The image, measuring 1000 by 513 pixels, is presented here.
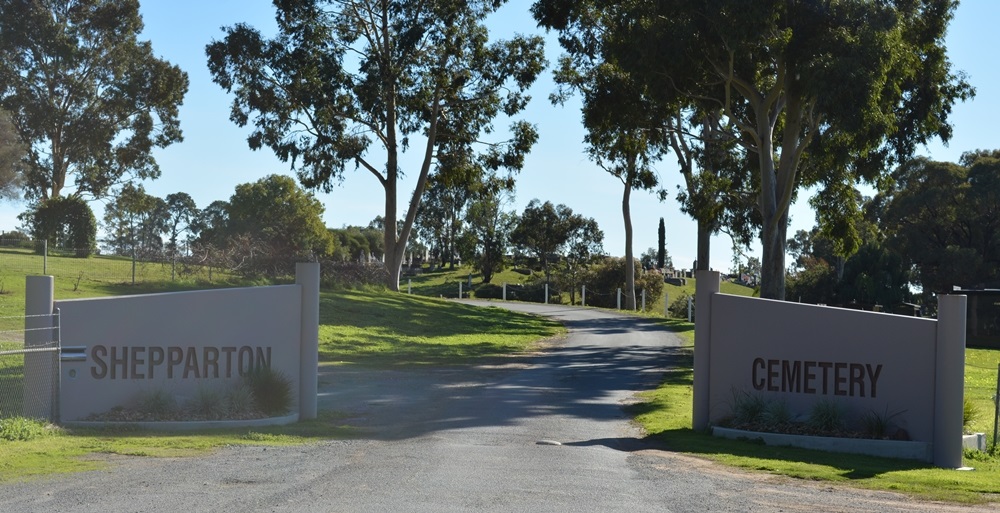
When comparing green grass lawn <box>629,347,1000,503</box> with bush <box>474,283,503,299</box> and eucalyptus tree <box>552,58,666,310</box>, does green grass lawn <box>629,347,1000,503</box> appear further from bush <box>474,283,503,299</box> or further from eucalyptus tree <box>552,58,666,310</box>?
bush <box>474,283,503,299</box>

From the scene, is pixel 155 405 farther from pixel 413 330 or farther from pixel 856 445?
pixel 413 330

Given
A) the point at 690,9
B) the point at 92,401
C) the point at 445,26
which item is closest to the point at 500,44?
the point at 445,26

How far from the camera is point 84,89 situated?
2222 inches

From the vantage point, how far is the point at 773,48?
26.0 metres

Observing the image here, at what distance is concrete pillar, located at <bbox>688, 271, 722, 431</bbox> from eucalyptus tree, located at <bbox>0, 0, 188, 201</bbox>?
4682 centimetres

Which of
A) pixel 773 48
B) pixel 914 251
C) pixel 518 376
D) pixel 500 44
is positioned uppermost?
pixel 500 44

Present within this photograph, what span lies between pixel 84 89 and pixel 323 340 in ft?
118

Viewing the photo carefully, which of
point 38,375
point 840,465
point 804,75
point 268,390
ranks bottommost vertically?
point 840,465

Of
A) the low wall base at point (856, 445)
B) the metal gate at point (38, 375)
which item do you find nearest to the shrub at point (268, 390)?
the metal gate at point (38, 375)

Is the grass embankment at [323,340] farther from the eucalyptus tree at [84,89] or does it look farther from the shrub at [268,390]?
the eucalyptus tree at [84,89]

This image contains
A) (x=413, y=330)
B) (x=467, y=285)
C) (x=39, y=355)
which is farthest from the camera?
(x=467, y=285)

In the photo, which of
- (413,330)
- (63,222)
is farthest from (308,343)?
(63,222)

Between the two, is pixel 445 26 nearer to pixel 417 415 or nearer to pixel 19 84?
pixel 19 84

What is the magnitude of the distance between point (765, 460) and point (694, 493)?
113 inches
